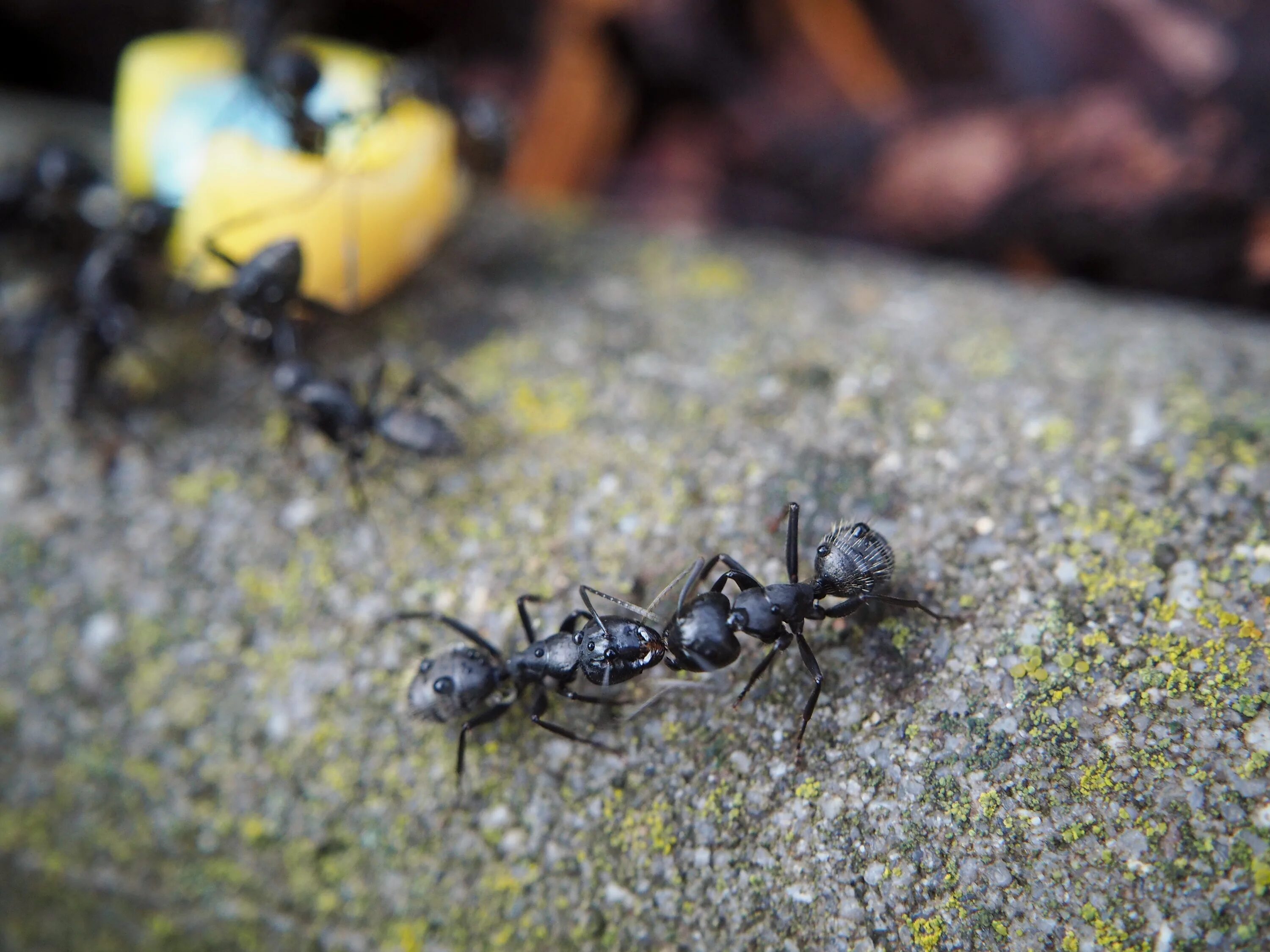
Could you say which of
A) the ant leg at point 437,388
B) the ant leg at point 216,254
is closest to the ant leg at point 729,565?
the ant leg at point 437,388

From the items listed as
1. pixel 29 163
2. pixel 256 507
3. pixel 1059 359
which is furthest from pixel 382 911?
pixel 29 163

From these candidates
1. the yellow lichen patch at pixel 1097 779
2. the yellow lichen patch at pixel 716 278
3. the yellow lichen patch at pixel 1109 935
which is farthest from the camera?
the yellow lichen patch at pixel 716 278

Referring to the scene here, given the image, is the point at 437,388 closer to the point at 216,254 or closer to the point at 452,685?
the point at 216,254

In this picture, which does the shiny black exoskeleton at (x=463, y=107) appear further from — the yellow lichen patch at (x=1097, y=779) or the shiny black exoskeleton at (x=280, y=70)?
the yellow lichen patch at (x=1097, y=779)

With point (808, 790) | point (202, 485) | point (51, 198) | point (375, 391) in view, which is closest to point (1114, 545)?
point (808, 790)

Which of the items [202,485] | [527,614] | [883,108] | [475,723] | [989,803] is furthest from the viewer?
[883,108]

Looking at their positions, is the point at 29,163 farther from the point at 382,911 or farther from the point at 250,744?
the point at 382,911
